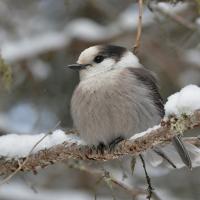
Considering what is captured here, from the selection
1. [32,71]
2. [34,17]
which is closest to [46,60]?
[32,71]

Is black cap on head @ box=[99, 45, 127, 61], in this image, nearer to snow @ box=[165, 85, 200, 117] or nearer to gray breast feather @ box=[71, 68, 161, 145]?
gray breast feather @ box=[71, 68, 161, 145]

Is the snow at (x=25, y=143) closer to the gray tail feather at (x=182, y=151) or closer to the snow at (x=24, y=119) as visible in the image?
the gray tail feather at (x=182, y=151)

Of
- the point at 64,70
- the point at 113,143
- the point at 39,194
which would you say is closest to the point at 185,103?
the point at 113,143

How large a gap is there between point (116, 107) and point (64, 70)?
8.84 ft

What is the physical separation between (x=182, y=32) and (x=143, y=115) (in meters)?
2.91

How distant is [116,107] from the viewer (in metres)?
3.63

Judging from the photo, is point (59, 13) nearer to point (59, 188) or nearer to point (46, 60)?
point (46, 60)

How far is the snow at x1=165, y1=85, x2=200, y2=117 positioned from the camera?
2522 mm

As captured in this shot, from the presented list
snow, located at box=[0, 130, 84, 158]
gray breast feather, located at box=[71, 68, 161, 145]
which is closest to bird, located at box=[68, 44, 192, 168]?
gray breast feather, located at box=[71, 68, 161, 145]

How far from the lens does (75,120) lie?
3814 mm

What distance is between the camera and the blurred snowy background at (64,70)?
5895 mm

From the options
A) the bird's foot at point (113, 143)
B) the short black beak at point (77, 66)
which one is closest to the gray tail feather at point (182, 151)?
the bird's foot at point (113, 143)

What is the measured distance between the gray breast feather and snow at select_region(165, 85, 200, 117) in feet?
3.33

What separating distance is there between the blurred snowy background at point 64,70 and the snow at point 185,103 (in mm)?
3041
